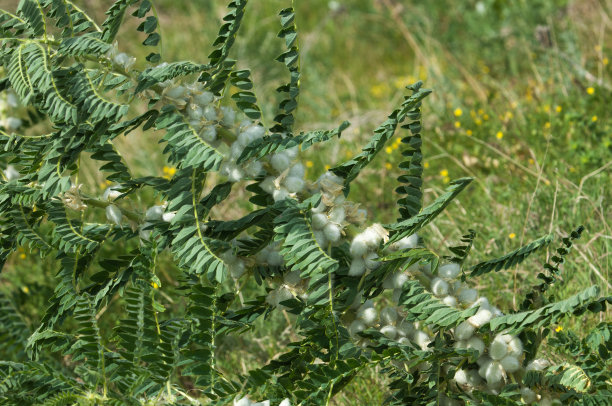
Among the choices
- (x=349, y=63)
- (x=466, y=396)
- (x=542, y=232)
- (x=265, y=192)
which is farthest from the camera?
(x=349, y=63)

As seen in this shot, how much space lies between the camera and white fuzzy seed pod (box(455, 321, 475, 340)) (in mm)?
1431

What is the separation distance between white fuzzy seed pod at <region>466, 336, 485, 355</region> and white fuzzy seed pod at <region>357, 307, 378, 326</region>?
0.19 m

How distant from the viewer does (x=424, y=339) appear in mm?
1518

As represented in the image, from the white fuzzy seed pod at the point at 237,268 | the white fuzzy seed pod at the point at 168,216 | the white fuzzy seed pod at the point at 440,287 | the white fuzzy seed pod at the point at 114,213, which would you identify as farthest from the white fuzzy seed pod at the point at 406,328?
the white fuzzy seed pod at the point at 114,213

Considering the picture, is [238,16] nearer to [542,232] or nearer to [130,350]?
[130,350]

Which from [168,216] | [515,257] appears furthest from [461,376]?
[168,216]

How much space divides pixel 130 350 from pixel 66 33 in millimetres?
661

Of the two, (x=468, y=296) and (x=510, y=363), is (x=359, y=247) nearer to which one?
(x=468, y=296)

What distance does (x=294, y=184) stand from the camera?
147cm

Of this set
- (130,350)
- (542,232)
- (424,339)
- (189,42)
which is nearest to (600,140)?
(542,232)

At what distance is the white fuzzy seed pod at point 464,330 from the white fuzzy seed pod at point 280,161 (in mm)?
450

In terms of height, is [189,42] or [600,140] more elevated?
[189,42]

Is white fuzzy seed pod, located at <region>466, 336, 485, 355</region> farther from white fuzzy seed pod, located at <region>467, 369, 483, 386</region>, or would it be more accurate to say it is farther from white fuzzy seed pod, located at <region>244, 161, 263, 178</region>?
white fuzzy seed pod, located at <region>244, 161, 263, 178</region>

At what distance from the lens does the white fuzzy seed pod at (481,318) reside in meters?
1.42
